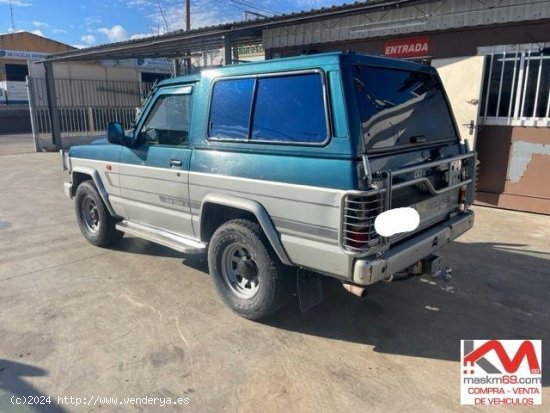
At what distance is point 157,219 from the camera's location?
15.5 ft

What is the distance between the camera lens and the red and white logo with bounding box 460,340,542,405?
2860mm

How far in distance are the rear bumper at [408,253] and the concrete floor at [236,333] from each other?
69cm

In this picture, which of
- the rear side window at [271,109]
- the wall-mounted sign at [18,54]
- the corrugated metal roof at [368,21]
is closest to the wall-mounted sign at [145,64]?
the wall-mounted sign at [18,54]

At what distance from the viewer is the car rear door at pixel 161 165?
4250mm

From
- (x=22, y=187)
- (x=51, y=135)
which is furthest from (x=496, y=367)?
(x=51, y=135)

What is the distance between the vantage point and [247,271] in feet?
12.4

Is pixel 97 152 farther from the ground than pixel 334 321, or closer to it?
farther from the ground

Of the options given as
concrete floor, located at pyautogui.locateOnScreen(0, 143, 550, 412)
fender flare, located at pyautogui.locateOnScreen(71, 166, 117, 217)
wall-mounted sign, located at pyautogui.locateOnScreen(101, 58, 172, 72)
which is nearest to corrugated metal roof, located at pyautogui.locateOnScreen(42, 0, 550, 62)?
concrete floor, located at pyautogui.locateOnScreen(0, 143, 550, 412)

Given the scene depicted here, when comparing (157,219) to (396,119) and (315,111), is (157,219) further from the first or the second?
(396,119)

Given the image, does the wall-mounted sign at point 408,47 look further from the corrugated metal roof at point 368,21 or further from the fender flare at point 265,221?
the fender flare at point 265,221

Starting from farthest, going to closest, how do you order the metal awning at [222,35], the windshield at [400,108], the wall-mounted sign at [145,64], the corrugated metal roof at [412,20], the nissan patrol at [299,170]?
the wall-mounted sign at [145,64] < the metal awning at [222,35] < the corrugated metal roof at [412,20] < the windshield at [400,108] < the nissan patrol at [299,170]

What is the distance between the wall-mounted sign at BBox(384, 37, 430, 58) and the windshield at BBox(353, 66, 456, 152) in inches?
162

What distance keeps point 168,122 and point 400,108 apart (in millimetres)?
2300

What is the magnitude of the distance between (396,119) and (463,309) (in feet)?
6.15
